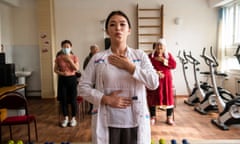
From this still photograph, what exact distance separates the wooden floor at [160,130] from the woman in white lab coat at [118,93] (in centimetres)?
229

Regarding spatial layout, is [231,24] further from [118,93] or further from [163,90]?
[118,93]

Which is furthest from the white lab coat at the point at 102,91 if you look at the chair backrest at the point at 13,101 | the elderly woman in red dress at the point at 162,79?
the elderly woman in red dress at the point at 162,79

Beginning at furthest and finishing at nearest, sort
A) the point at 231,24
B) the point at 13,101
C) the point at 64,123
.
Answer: the point at 231,24 → the point at 64,123 → the point at 13,101

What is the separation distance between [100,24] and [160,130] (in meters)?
3.72

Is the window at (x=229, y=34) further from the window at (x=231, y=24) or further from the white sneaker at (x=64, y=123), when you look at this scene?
the white sneaker at (x=64, y=123)

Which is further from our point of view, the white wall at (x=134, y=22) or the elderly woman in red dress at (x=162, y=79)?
the white wall at (x=134, y=22)

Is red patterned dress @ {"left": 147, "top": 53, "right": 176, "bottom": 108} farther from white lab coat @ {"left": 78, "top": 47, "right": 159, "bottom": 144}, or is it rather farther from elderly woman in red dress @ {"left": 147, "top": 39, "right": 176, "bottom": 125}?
white lab coat @ {"left": 78, "top": 47, "right": 159, "bottom": 144}

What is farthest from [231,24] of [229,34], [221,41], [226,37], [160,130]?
[160,130]

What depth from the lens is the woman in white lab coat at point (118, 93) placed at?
3.66 ft

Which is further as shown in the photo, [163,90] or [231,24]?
[231,24]

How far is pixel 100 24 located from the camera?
6578mm

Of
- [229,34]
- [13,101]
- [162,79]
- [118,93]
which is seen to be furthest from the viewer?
[229,34]

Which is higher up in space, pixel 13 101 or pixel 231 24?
pixel 231 24

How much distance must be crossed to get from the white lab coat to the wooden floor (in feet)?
7.50
